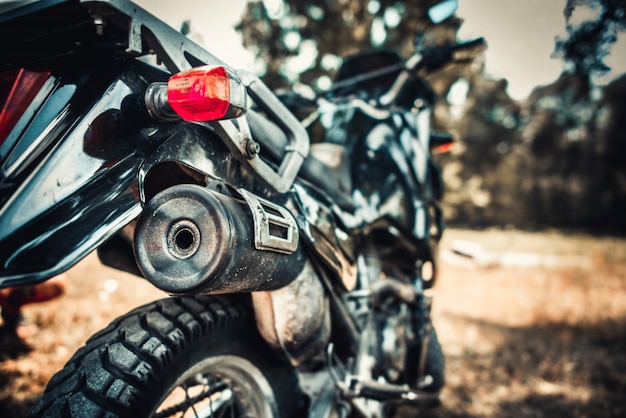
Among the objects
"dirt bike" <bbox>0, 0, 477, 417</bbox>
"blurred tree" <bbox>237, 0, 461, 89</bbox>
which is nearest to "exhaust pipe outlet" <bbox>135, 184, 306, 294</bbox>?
"dirt bike" <bbox>0, 0, 477, 417</bbox>

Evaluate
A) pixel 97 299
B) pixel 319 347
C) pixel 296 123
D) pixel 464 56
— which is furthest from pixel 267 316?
pixel 97 299

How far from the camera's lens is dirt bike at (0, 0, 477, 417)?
76 centimetres

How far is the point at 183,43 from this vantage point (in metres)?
0.87

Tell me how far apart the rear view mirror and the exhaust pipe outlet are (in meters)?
1.85

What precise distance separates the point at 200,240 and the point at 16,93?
534 mm

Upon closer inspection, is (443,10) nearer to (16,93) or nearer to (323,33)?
(16,93)

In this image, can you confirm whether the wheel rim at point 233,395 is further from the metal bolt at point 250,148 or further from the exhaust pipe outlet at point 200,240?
the metal bolt at point 250,148

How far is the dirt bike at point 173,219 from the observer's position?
0.76 metres

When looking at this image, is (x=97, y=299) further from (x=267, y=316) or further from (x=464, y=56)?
(x=464, y=56)

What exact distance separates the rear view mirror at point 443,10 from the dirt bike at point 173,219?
51.7 inches

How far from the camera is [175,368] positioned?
37.5 inches

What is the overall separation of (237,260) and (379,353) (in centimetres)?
103

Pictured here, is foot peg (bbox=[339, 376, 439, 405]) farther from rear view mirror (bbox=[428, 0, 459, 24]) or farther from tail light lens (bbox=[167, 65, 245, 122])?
rear view mirror (bbox=[428, 0, 459, 24])

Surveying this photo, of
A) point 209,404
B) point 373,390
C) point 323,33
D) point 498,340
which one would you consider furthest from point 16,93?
point 323,33
